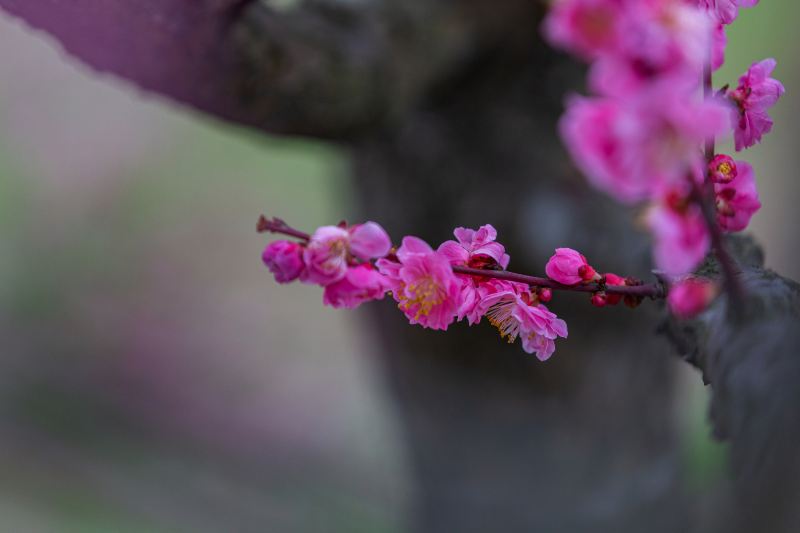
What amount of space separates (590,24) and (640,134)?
5 centimetres

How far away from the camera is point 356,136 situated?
1144 millimetres

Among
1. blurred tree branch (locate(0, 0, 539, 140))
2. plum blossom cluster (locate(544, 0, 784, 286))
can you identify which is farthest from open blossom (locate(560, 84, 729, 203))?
blurred tree branch (locate(0, 0, 539, 140))

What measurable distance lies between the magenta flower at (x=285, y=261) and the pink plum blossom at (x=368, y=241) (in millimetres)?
30

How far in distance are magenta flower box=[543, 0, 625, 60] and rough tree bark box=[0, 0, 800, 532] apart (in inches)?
23.1

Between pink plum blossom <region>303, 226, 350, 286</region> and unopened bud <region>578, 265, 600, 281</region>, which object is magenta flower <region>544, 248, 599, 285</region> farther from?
pink plum blossom <region>303, 226, 350, 286</region>

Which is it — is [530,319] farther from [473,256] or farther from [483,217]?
[483,217]

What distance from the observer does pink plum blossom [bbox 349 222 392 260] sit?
0.46 meters

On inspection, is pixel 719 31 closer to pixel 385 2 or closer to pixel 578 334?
pixel 385 2

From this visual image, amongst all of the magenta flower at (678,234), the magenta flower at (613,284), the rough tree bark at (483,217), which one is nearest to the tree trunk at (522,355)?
the rough tree bark at (483,217)

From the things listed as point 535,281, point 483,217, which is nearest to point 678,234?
point 535,281

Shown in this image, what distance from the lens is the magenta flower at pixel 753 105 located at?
1.56ft

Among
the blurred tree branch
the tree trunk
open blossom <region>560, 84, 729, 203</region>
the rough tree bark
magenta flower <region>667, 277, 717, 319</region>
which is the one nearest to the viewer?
open blossom <region>560, 84, 729, 203</region>

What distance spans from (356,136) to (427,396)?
55 centimetres

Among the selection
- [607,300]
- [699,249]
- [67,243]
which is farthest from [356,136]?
[67,243]
